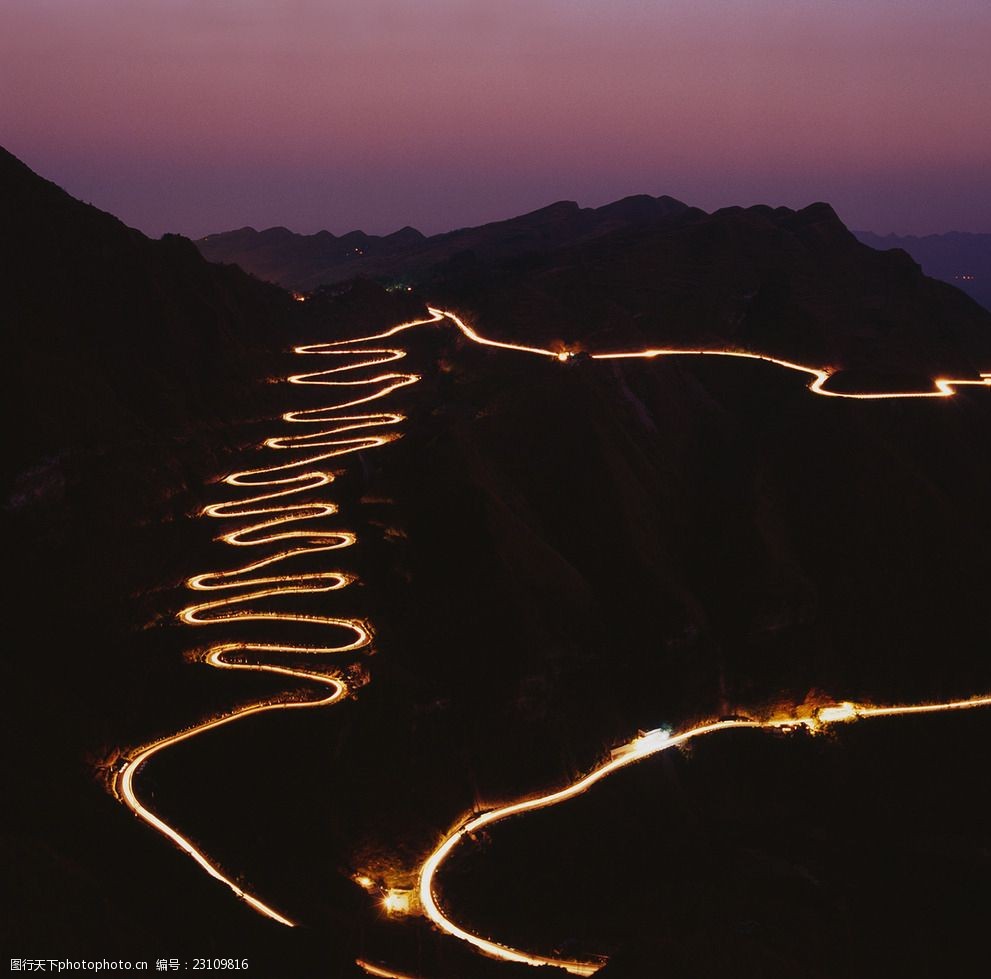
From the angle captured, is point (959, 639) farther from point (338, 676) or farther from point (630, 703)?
point (338, 676)

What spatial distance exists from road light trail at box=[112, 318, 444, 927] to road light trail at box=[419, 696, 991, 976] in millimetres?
4376

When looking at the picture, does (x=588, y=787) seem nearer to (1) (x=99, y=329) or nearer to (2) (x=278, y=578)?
(2) (x=278, y=578)

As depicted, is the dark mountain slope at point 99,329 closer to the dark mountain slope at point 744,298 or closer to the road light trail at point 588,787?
the dark mountain slope at point 744,298

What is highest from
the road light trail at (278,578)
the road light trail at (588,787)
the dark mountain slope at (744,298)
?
the dark mountain slope at (744,298)

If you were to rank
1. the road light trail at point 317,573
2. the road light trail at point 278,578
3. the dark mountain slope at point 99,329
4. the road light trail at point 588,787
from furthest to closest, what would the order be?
the dark mountain slope at point 99,329
the road light trail at point 278,578
the road light trail at point 317,573
the road light trail at point 588,787

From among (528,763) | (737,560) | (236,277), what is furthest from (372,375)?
(528,763)

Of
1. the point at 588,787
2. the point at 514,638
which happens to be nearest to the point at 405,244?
the point at 514,638

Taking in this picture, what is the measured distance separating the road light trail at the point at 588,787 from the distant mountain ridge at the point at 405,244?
183ft

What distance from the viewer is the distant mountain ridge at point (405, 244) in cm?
8888

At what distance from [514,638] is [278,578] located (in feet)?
28.5

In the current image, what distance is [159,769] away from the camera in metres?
26.7

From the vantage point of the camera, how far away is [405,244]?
111 m

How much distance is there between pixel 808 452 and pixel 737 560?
7833 mm

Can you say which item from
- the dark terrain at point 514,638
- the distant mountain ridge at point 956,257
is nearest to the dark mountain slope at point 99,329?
the dark terrain at point 514,638
